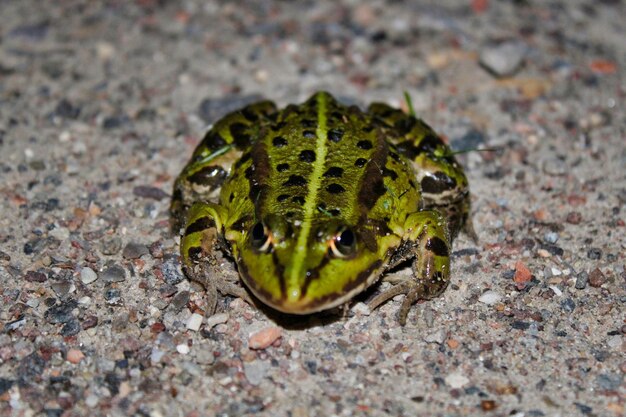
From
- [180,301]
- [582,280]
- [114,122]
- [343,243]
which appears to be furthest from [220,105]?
[582,280]

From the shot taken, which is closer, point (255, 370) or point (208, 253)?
point (255, 370)

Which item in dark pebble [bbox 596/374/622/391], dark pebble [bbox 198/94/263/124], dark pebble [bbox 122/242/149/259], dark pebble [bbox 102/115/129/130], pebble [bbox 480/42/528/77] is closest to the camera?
dark pebble [bbox 596/374/622/391]

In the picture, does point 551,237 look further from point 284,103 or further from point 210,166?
point 284,103

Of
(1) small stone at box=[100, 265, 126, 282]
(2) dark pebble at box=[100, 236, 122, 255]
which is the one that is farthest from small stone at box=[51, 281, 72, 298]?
(2) dark pebble at box=[100, 236, 122, 255]

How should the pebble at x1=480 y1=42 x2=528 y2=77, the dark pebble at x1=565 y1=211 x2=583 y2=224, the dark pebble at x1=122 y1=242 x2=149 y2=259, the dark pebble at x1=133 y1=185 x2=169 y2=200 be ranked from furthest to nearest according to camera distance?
the pebble at x1=480 y1=42 x2=528 y2=77
the dark pebble at x1=133 y1=185 x2=169 y2=200
the dark pebble at x1=565 y1=211 x2=583 y2=224
the dark pebble at x1=122 y1=242 x2=149 y2=259

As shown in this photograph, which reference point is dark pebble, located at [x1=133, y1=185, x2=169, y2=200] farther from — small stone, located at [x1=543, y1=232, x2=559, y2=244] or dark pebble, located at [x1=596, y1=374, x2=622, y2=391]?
dark pebble, located at [x1=596, y1=374, x2=622, y2=391]
